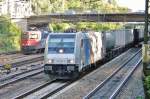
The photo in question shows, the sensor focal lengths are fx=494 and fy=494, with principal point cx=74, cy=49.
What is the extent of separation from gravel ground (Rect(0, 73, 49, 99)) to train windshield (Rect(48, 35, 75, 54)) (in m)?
1.91

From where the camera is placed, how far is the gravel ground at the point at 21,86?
22031 mm

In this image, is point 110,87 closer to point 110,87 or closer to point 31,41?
point 110,87

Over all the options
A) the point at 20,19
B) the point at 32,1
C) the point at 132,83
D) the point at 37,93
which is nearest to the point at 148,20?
the point at 132,83

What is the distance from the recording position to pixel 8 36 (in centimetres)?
6538

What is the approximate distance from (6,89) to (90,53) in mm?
8098

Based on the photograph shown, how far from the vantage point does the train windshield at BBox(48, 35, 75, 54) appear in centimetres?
2612

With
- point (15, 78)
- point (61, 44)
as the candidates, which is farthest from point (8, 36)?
point (61, 44)

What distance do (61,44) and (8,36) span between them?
39.9m

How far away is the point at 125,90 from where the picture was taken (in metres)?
23.5

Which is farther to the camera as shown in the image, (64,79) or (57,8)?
(57,8)

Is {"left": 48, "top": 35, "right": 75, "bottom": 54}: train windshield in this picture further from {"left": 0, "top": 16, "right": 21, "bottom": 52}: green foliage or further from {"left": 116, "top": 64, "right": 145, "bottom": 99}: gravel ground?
{"left": 0, "top": 16, "right": 21, "bottom": 52}: green foliage

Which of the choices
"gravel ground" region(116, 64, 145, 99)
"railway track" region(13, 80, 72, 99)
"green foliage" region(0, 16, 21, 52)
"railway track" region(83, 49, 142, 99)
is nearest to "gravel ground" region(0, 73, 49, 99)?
"railway track" region(13, 80, 72, 99)

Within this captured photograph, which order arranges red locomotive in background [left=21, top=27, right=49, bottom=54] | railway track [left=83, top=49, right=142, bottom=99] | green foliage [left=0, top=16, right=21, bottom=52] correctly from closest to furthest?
railway track [left=83, top=49, right=142, bottom=99]
red locomotive in background [left=21, top=27, right=49, bottom=54]
green foliage [left=0, top=16, right=21, bottom=52]

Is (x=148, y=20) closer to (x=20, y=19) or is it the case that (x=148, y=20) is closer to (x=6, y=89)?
(x=6, y=89)
